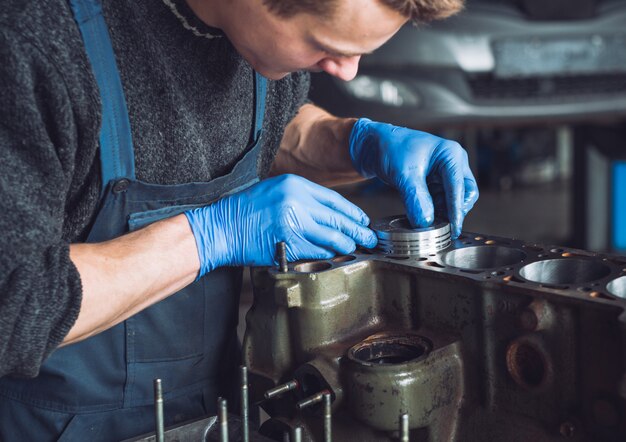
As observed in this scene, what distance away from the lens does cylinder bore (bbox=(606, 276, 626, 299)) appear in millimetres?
1293

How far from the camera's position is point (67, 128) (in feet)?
4.27

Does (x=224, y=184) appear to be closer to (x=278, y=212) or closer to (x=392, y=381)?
(x=278, y=212)

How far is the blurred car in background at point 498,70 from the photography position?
3730 mm

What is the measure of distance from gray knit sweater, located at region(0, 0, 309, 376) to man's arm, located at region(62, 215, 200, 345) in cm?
5

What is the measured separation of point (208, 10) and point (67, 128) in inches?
14.3

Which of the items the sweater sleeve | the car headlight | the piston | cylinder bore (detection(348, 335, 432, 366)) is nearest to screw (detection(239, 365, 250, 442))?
cylinder bore (detection(348, 335, 432, 366))

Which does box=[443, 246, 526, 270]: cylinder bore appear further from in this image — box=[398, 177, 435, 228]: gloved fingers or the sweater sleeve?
the sweater sleeve

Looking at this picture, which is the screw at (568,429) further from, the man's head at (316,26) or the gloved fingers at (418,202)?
the man's head at (316,26)

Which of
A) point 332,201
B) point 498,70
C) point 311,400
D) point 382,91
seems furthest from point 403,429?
point 498,70

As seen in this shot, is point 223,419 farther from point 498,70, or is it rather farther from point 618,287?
point 498,70

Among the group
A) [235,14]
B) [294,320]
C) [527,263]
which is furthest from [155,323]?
[527,263]

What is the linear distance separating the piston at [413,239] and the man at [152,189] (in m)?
0.04

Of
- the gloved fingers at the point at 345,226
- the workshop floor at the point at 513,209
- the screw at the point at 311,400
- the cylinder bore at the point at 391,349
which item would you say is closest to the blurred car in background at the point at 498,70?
the workshop floor at the point at 513,209

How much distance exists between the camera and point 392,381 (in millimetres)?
1289
